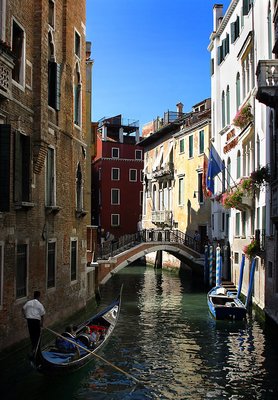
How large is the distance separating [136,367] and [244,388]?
7.71 feet

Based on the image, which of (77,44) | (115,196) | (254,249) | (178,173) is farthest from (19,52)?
(115,196)

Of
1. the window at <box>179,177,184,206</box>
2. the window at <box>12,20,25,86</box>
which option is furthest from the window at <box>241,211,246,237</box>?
the window at <box>179,177,184,206</box>

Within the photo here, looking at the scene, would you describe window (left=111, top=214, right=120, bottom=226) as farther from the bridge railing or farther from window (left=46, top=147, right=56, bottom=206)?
window (left=46, top=147, right=56, bottom=206)

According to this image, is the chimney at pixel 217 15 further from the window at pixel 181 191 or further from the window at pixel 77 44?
the window at pixel 77 44

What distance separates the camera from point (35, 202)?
1227cm

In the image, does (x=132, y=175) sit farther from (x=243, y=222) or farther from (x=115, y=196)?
(x=243, y=222)

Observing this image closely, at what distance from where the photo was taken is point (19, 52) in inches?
461

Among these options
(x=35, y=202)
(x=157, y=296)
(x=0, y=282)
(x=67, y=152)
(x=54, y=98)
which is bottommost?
(x=157, y=296)

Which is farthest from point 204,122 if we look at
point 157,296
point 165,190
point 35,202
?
point 35,202

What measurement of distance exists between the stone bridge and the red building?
1431 centimetres

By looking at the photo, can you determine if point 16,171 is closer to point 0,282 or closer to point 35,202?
point 35,202

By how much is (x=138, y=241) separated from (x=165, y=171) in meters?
9.59

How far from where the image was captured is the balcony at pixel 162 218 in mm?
36281

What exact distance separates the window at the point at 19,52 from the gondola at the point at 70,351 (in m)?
5.39
